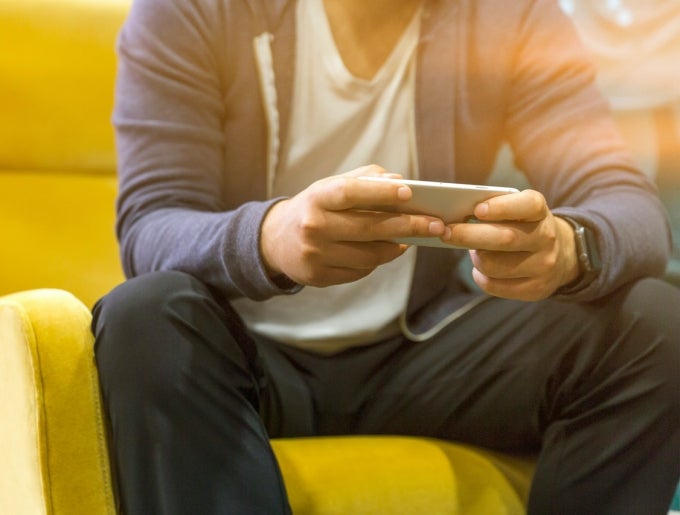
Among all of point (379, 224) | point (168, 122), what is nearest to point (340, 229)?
point (379, 224)

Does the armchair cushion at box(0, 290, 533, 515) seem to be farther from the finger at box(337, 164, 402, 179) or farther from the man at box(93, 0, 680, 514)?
the finger at box(337, 164, 402, 179)

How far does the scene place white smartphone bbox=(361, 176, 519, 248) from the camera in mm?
467

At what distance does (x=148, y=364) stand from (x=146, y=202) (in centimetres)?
18

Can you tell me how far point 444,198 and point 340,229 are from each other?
0.21ft

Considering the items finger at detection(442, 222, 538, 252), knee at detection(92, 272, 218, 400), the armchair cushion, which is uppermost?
finger at detection(442, 222, 538, 252)

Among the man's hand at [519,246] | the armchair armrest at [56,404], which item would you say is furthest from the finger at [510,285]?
the armchair armrest at [56,404]

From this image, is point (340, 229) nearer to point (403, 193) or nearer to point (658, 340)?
point (403, 193)

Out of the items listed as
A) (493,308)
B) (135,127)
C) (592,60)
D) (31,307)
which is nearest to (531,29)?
(592,60)

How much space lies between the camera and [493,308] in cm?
67

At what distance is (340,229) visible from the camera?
1.58 feet

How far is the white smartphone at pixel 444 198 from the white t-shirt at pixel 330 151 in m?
0.18

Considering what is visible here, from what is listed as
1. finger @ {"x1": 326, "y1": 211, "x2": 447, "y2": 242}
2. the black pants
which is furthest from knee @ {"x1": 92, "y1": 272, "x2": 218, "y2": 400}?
finger @ {"x1": 326, "y1": 211, "x2": 447, "y2": 242}

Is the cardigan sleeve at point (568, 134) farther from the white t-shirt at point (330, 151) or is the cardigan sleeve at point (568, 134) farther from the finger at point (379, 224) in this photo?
the finger at point (379, 224)

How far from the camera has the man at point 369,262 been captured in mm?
502
